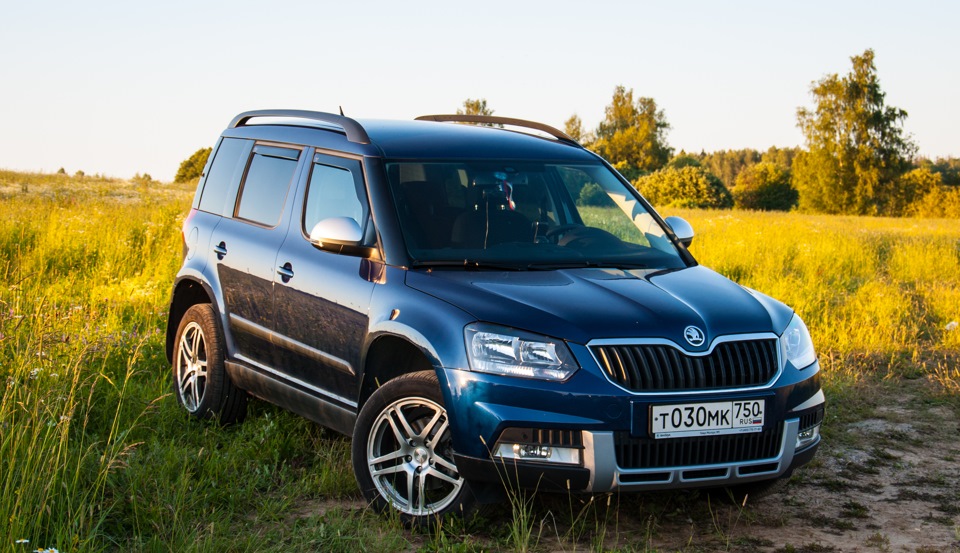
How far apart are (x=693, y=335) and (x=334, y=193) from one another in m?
2.13

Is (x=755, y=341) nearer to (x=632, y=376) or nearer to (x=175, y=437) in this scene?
(x=632, y=376)

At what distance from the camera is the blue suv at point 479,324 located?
423cm

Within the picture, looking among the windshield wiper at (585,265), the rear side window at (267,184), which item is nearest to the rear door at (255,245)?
the rear side window at (267,184)

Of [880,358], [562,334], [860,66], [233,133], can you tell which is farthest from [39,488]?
[860,66]

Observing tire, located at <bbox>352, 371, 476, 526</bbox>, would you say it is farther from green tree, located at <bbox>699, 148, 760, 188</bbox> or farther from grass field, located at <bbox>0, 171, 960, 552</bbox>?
green tree, located at <bbox>699, 148, 760, 188</bbox>

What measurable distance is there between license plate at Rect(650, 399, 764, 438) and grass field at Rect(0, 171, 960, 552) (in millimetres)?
538

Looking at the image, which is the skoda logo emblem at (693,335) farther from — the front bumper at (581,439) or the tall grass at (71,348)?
the tall grass at (71,348)

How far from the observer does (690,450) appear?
14.1 feet

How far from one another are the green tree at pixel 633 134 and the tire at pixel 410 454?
81.0 metres

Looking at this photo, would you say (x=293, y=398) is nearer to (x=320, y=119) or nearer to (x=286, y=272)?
(x=286, y=272)

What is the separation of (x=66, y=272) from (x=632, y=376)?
30.5 feet

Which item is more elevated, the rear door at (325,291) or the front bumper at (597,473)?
the rear door at (325,291)

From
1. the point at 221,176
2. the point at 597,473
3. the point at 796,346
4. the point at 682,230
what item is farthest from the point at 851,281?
the point at 597,473

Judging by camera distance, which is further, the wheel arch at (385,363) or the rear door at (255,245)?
the rear door at (255,245)
